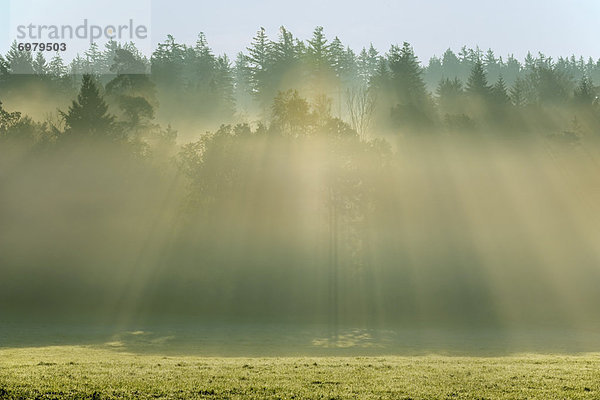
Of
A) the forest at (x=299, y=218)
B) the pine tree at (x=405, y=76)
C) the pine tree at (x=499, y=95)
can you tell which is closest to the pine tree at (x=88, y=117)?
the forest at (x=299, y=218)

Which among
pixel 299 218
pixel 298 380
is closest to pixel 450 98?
pixel 299 218

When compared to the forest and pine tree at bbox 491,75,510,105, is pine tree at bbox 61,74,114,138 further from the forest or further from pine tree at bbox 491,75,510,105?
pine tree at bbox 491,75,510,105

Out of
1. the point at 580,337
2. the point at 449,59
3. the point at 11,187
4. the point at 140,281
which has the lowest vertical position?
the point at 580,337

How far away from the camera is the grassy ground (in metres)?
17.3

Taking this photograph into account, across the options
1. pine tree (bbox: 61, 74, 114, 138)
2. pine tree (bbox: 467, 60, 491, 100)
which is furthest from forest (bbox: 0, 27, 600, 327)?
pine tree (bbox: 467, 60, 491, 100)

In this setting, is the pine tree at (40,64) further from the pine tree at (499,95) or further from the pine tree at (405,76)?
the pine tree at (499,95)

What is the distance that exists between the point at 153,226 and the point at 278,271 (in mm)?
18112

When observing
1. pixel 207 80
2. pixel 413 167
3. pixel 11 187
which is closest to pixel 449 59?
pixel 207 80

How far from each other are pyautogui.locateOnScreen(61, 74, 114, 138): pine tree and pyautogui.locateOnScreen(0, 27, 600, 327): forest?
19 centimetres

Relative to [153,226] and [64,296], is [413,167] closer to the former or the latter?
[153,226]

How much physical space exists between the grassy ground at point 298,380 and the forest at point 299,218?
33141mm

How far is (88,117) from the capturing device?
249ft

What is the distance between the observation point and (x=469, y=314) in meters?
60.9

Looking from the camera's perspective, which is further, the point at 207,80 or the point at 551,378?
the point at 207,80
